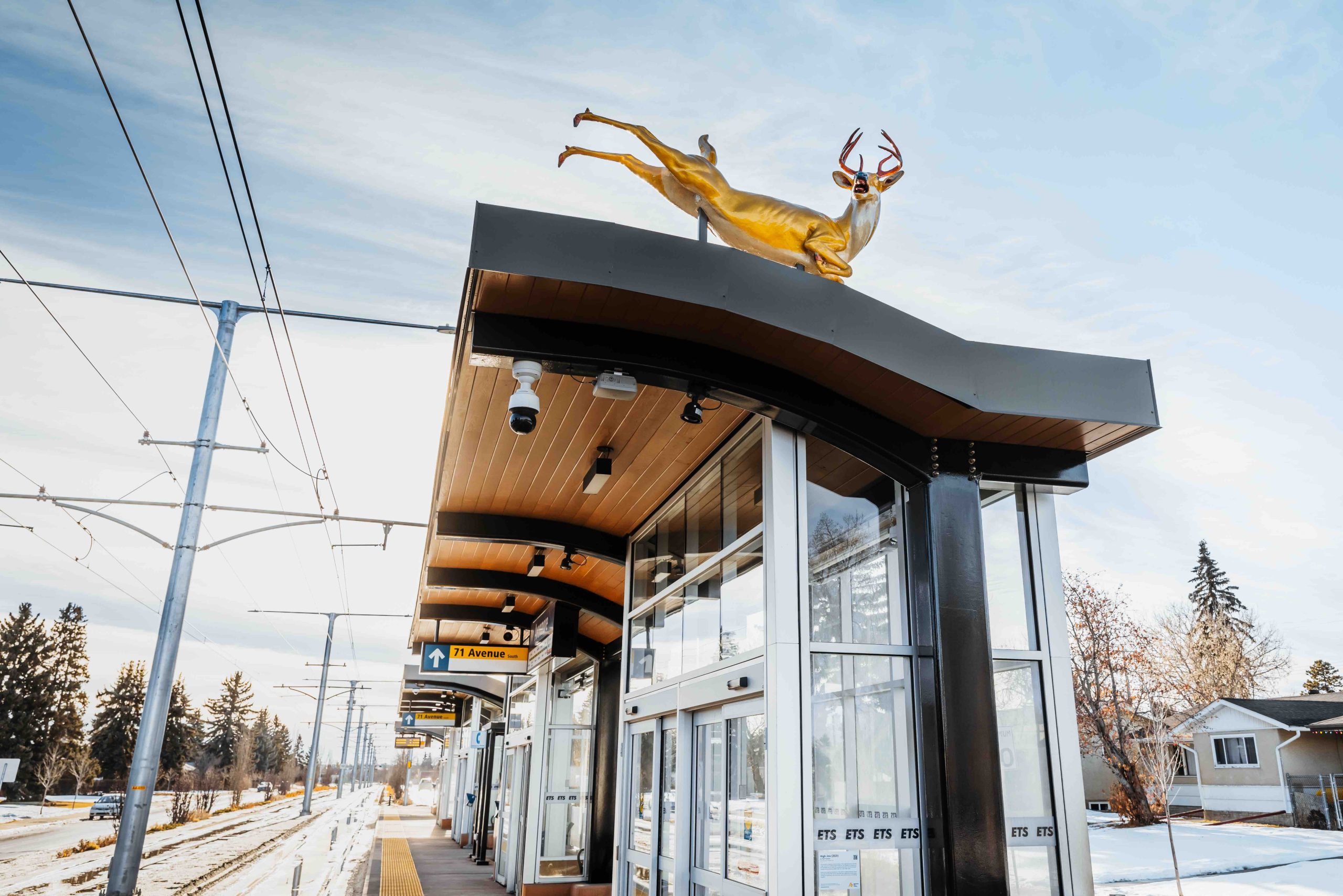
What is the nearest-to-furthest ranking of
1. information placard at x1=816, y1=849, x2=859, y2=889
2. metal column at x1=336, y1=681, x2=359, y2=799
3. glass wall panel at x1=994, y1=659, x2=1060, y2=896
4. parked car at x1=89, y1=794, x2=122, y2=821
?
information placard at x1=816, y1=849, x2=859, y2=889
glass wall panel at x1=994, y1=659, x2=1060, y2=896
parked car at x1=89, y1=794, x2=122, y2=821
metal column at x1=336, y1=681, x2=359, y2=799

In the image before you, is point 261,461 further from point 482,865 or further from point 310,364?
point 482,865

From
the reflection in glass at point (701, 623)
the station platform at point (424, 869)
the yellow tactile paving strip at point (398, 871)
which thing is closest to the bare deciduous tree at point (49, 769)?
the station platform at point (424, 869)

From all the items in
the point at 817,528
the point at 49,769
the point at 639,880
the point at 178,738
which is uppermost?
the point at 817,528

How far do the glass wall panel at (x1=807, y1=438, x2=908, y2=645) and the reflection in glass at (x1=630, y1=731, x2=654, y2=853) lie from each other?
9.65ft

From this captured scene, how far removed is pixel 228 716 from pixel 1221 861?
102 metres

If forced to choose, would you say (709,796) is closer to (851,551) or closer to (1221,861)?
(851,551)

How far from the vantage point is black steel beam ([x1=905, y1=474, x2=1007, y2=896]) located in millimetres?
5441

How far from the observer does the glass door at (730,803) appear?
5.84 metres

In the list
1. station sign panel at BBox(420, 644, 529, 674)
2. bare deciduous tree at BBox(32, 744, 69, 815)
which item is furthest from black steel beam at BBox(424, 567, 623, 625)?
bare deciduous tree at BBox(32, 744, 69, 815)

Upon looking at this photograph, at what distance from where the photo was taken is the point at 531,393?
5250mm

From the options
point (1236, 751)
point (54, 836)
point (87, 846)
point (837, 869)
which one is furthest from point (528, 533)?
point (54, 836)

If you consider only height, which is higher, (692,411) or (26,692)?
(692,411)

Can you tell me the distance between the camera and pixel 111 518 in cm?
1092

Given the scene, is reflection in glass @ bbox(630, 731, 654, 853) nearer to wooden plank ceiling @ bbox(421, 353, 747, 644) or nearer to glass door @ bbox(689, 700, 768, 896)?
glass door @ bbox(689, 700, 768, 896)
